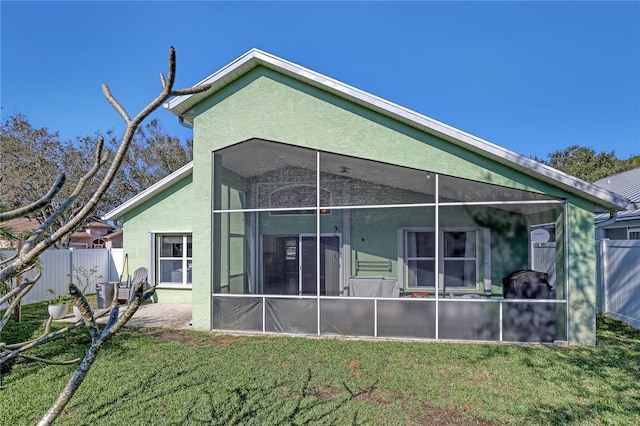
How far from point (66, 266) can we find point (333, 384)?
39.8ft

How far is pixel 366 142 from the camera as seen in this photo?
7562mm

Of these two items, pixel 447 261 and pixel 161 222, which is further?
pixel 161 222

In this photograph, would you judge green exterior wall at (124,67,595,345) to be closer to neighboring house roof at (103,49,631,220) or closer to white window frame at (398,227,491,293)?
neighboring house roof at (103,49,631,220)

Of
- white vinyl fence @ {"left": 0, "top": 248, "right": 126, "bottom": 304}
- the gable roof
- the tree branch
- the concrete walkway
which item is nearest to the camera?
the tree branch

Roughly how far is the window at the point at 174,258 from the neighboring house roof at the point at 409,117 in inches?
188

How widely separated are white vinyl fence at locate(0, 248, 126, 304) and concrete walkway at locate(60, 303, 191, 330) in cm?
289

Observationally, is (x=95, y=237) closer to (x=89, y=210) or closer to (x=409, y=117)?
(x=409, y=117)

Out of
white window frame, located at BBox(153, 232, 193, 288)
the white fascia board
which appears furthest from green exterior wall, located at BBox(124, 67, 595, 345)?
white window frame, located at BBox(153, 232, 193, 288)

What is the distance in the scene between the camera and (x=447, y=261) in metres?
10.3

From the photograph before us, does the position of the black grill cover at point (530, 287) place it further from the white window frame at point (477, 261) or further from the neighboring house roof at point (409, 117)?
the white window frame at point (477, 261)

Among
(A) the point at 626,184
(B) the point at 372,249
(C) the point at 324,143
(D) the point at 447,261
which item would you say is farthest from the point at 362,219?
(A) the point at 626,184

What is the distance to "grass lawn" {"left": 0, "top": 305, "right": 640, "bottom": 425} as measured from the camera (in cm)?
420

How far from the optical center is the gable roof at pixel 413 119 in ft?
21.5

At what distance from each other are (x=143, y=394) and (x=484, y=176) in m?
6.81
